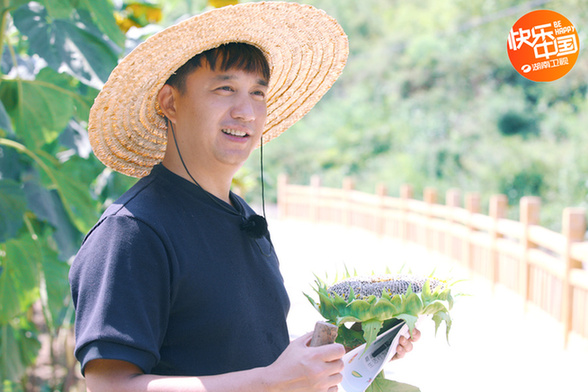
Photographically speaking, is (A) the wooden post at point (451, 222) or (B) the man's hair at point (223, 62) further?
(A) the wooden post at point (451, 222)

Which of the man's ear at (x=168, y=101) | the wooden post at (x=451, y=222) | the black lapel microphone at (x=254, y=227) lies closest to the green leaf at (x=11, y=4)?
the man's ear at (x=168, y=101)

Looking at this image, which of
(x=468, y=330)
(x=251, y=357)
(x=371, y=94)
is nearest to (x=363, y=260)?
(x=468, y=330)

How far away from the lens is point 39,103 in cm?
254

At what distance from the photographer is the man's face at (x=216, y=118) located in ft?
5.02

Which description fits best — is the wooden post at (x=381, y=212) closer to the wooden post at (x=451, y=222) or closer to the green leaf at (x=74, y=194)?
the wooden post at (x=451, y=222)

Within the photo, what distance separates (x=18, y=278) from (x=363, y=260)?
8.29 m

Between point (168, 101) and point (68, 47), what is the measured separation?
0.63 m

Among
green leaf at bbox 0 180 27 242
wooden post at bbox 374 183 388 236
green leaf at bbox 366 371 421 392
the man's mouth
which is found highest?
the man's mouth

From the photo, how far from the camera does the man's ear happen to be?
1.63 meters

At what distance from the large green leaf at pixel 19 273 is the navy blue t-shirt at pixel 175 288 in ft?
4.52

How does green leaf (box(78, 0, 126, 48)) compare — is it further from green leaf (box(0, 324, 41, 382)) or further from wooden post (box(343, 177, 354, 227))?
wooden post (box(343, 177, 354, 227))

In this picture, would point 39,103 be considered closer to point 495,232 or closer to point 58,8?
point 58,8

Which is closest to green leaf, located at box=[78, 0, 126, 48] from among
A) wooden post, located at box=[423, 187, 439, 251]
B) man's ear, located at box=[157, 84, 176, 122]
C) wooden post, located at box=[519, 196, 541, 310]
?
man's ear, located at box=[157, 84, 176, 122]

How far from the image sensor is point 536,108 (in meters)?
20.9
